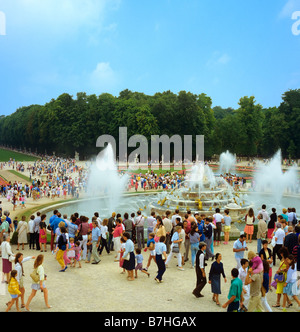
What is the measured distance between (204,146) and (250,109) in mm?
13555

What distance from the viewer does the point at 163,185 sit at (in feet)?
117

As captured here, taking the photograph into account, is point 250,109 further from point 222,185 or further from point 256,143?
point 222,185

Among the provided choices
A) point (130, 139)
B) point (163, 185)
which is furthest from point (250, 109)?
point (163, 185)

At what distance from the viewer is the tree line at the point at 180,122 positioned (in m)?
76.2

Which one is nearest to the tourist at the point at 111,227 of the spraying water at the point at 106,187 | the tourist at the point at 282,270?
the tourist at the point at 282,270

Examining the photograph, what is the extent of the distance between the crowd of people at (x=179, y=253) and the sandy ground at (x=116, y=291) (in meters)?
0.26

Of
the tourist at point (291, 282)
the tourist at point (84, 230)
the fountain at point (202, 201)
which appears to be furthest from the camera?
the fountain at point (202, 201)

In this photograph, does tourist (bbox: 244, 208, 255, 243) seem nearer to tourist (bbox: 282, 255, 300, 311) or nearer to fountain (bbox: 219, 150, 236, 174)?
tourist (bbox: 282, 255, 300, 311)

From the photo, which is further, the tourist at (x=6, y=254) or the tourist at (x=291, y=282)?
the tourist at (x=6, y=254)

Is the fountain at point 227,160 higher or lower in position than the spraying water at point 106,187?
higher

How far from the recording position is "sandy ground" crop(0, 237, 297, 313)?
9.40m

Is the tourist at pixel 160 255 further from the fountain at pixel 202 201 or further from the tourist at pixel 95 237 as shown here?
the fountain at pixel 202 201

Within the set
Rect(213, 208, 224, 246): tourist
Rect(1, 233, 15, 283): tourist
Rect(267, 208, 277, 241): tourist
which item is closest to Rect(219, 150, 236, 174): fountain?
Rect(213, 208, 224, 246): tourist
